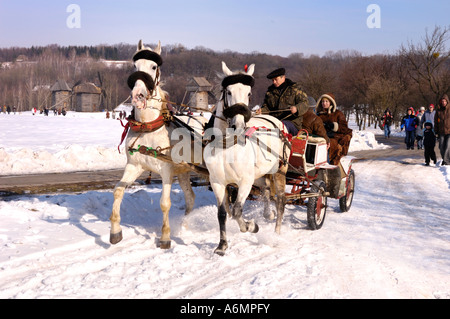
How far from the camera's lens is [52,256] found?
19.0 feet

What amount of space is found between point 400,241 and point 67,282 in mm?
4766

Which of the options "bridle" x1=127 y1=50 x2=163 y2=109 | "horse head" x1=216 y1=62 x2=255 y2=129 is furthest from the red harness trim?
"horse head" x1=216 y1=62 x2=255 y2=129

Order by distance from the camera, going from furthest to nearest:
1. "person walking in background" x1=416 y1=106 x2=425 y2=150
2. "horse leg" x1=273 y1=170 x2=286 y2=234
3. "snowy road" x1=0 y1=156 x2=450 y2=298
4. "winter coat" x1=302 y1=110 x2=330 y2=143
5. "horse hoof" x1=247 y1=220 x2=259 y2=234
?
"person walking in background" x1=416 y1=106 x2=425 y2=150 → "winter coat" x1=302 y1=110 x2=330 y2=143 → "horse leg" x1=273 y1=170 x2=286 y2=234 → "horse hoof" x1=247 y1=220 x2=259 y2=234 → "snowy road" x1=0 y1=156 x2=450 y2=298

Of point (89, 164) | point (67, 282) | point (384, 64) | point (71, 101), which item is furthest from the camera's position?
point (71, 101)

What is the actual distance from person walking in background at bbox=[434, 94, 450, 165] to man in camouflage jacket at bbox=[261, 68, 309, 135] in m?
9.24

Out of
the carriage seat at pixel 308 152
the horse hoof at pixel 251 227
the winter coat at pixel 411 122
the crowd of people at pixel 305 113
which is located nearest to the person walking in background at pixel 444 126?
the winter coat at pixel 411 122

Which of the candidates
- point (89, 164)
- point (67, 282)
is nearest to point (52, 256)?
point (67, 282)

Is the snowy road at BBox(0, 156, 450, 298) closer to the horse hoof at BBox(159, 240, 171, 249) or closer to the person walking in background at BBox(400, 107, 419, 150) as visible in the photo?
the horse hoof at BBox(159, 240, 171, 249)

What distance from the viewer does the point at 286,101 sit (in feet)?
26.2

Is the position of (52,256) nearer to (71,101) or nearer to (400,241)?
(400,241)

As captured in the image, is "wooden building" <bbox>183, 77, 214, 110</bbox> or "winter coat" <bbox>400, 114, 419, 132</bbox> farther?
"wooden building" <bbox>183, 77, 214, 110</bbox>

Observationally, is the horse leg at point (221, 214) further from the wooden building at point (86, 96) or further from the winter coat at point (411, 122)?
the wooden building at point (86, 96)

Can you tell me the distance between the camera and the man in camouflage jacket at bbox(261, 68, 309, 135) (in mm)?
7809
